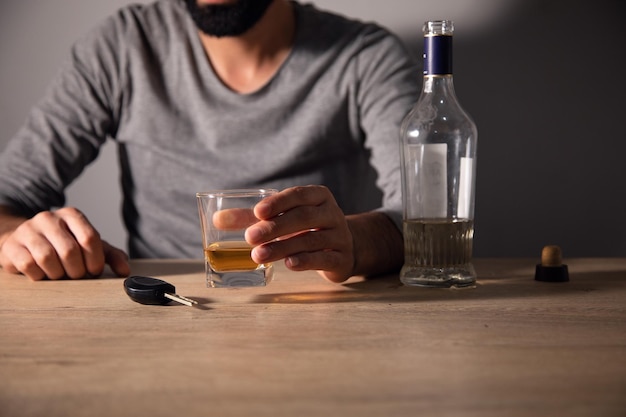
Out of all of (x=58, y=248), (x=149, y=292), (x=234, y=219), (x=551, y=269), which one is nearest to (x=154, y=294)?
(x=149, y=292)

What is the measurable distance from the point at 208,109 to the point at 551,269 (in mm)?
940

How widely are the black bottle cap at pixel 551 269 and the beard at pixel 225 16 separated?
964 millimetres

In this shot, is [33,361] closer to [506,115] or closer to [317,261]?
[317,261]

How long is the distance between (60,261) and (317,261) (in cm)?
40

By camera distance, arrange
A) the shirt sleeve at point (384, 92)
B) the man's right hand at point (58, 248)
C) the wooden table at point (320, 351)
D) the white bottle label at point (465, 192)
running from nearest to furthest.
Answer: the wooden table at point (320, 351), the white bottle label at point (465, 192), the man's right hand at point (58, 248), the shirt sleeve at point (384, 92)

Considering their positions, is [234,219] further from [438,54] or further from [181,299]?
[438,54]

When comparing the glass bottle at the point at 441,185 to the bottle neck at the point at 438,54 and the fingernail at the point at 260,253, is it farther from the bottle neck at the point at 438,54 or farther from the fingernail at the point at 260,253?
the fingernail at the point at 260,253

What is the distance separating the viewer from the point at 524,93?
6.27ft

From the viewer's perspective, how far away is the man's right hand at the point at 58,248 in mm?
1105

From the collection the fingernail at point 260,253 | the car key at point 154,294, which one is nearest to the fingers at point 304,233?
the fingernail at point 260,253

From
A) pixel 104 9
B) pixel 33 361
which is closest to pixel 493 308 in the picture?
pixel 33 361

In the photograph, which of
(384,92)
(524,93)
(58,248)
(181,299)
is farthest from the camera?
(524,93)

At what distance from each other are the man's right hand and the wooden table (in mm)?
66

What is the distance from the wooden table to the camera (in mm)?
552
